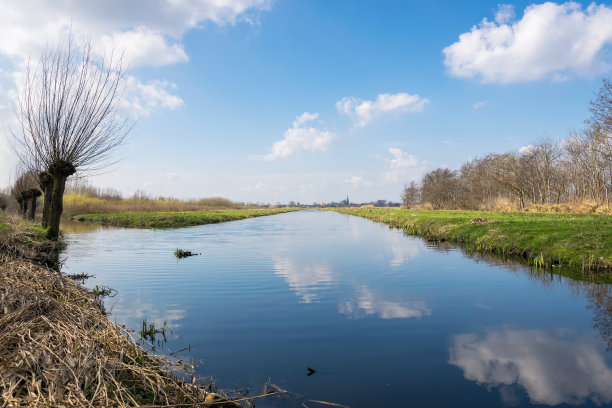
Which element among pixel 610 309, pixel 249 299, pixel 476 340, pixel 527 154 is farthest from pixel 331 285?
pixel 527 154

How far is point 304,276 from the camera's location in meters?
13.1

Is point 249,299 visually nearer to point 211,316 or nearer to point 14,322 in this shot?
point 211,316

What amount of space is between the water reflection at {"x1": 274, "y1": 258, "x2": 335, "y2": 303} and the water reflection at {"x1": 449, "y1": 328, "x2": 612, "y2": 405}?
4.56 meters

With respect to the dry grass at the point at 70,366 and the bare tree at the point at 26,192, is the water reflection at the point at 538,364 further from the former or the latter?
the bare tree at the point at 26,192

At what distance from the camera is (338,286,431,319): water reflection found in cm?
851

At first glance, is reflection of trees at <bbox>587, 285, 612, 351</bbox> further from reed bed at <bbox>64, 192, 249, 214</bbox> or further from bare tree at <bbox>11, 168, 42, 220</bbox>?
reed bed at <bbox>64, 192, 249, 214</bbox>

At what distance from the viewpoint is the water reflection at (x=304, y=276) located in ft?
34.9

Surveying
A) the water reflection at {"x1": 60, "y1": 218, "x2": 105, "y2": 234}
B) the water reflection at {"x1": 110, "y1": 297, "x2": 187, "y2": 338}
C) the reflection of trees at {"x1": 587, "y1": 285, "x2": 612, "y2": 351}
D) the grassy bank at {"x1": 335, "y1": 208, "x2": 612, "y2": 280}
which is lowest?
the water reflection at {"x1": 110, "y1": 297, "x2": 187, "y2": 338}

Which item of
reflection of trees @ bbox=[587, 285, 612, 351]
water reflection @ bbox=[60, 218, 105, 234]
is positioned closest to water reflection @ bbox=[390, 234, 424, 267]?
reflection of trees @ bbox=[587, 285, 612, 351]

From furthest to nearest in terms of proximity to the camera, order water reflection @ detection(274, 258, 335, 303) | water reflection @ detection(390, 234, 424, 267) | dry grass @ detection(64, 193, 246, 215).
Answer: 1. dry grass @ detection(64, 193, 246, 215)
2. water reflection @ detection(390, 234, 424, 267)
3. water reflection @ detection(274, 258, 335, 303)

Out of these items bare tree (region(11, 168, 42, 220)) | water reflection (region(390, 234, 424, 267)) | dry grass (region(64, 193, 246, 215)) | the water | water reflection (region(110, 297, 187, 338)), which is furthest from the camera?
dry grass (region(64, 193, 246, 215))

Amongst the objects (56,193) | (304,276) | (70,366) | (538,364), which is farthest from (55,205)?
(538,364)

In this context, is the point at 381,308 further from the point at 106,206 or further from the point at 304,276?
the point at 106,206

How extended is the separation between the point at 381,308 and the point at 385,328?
4.74ft
